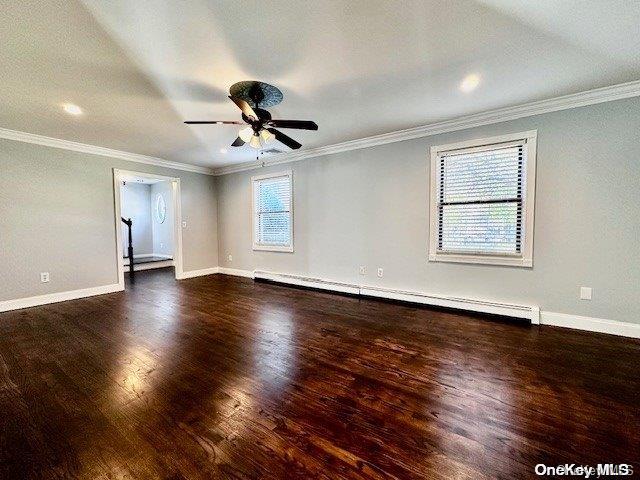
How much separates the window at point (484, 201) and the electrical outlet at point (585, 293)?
21.3 inches

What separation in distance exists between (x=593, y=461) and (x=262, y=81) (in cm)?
338

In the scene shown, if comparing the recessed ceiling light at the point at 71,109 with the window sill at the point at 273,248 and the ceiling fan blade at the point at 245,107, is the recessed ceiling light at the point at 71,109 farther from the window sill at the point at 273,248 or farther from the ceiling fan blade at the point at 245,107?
the window sill at the point at 273,248

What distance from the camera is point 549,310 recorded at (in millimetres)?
3143

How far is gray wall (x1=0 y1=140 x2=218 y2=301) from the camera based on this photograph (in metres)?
3.85

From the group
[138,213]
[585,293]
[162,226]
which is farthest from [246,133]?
[138,213]

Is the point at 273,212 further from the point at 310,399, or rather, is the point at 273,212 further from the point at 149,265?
the point at 149,265

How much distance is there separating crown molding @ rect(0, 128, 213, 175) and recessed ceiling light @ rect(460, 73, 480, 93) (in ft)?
17.6

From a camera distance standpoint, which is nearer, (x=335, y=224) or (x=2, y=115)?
(x=2, y=115)

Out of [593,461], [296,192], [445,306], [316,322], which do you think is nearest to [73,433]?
[316,322]

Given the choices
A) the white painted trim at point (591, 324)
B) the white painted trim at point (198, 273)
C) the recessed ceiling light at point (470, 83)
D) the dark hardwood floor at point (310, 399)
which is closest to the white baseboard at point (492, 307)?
the white painted trim at point (591, 324)

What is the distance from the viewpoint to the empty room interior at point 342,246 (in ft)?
4.96

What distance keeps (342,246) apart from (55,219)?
4.55 m

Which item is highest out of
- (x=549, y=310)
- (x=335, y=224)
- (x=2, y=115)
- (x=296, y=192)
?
(x=2, y=115)

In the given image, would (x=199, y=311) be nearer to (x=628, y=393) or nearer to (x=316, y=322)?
(x=316, y=322)
